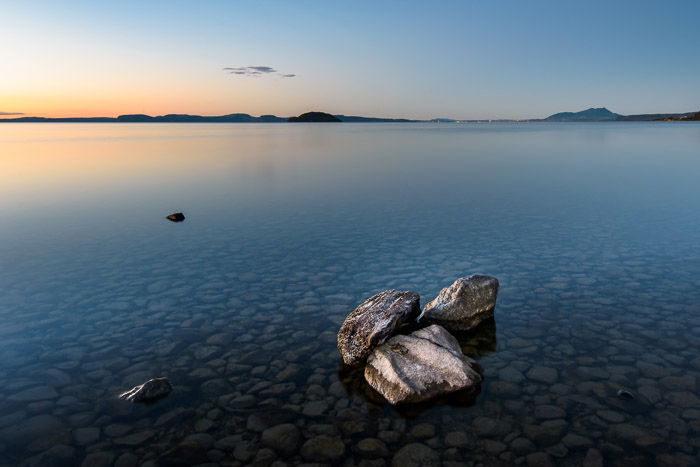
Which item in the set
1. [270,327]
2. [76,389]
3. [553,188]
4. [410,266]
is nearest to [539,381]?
[270,327]

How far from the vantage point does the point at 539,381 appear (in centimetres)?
930

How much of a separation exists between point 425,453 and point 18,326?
33.6 ft

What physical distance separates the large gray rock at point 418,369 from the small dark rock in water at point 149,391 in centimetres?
385

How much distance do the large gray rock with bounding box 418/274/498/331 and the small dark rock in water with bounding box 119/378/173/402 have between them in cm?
594

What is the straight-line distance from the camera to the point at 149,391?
8859 mm

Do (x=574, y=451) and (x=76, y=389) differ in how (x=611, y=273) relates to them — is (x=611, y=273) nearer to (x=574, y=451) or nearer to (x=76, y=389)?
(x=574, y=451)

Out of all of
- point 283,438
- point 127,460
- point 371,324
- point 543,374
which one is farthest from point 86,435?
Result: point 543,374

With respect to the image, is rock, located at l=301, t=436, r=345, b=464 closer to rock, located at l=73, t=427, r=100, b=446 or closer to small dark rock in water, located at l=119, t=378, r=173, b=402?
small dark rock in water, located at l=119, t=378, r=173, b=402

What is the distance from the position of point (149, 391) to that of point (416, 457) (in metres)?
4.96

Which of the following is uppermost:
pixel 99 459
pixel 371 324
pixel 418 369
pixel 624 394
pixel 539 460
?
pixel 371 324

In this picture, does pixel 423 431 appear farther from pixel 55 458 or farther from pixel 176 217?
pixel 176 217

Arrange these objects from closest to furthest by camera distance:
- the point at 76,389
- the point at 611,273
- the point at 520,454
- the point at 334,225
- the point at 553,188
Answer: the point at 520,454, the point at 76,389, the point at 611,273, the point at 334,225, the point at 553,188

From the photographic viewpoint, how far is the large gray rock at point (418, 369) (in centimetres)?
875

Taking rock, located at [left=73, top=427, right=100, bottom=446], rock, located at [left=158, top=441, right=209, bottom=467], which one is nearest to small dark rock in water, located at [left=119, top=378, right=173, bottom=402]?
rock, located at [left=73, top=427, right=100, bottom=446]
